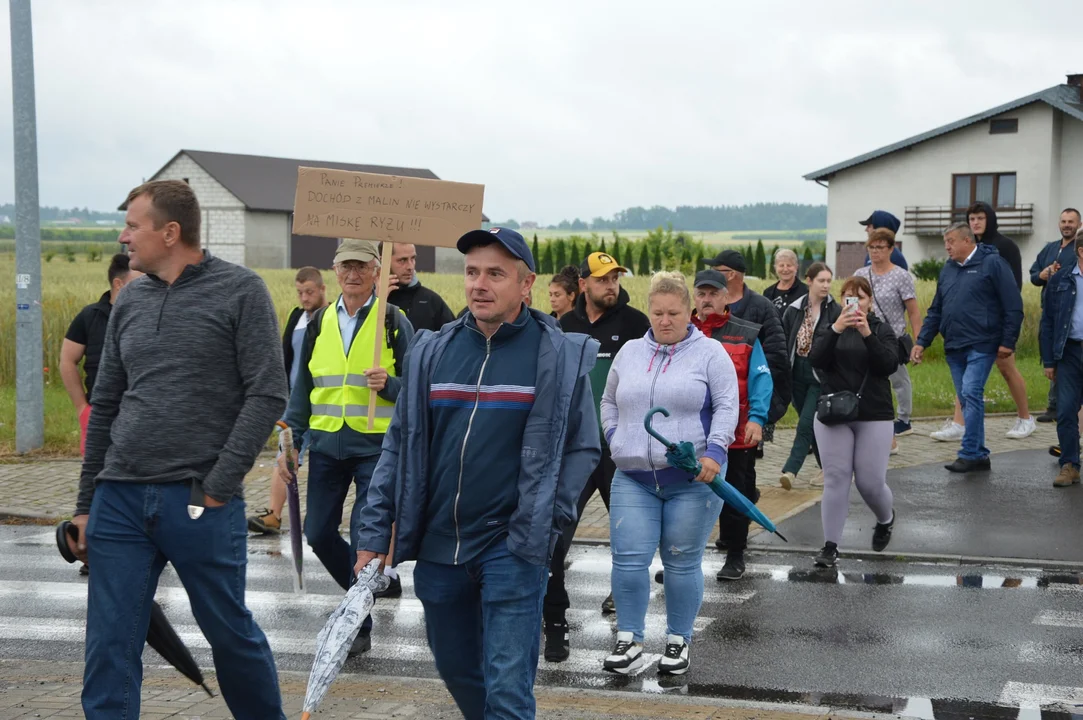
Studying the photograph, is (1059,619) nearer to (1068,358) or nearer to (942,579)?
(942,579)

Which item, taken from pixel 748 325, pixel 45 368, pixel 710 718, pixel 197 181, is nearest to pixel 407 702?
pixel 710 718

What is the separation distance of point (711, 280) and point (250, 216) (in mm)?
79088

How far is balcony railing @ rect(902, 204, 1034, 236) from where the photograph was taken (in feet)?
177

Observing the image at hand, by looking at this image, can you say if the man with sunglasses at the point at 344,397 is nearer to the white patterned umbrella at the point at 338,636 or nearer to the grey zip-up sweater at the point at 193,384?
the grey zip-up sweater at the point at 193,384

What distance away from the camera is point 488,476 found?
4375 millimetres

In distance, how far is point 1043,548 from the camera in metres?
9.53

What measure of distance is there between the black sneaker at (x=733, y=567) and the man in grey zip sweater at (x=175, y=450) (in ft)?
14.7

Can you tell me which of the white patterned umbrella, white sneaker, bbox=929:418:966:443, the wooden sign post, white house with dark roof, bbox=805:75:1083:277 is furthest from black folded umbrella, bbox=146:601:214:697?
white house with dark roof, bbox=805:75:1083:277

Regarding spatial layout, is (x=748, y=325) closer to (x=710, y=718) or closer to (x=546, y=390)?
(x=710, y=718)

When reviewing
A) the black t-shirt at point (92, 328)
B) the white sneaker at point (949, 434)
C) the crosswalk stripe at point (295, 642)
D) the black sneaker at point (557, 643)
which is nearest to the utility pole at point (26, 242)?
the black t-shirt at point (92, 328)

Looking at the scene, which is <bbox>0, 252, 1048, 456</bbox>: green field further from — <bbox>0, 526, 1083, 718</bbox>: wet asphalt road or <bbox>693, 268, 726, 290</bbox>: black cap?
<bbox>693, 268, 726, 290</bbox>: black cap

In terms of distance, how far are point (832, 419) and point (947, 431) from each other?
6.34 meters

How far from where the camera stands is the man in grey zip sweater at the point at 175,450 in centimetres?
459

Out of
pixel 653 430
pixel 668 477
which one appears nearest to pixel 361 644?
pixel 668 477
